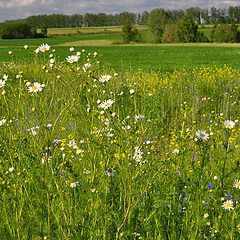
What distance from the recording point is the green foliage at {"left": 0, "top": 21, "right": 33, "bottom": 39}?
68088 mm

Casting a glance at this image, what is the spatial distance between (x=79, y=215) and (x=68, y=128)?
8.73ft

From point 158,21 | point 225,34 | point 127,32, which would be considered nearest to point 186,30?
point 225,34

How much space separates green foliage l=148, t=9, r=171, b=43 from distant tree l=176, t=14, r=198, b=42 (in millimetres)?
6266

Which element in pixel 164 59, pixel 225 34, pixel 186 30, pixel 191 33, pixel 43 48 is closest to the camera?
pixel 43 48

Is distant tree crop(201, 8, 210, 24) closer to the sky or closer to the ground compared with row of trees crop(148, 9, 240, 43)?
closer to the sky

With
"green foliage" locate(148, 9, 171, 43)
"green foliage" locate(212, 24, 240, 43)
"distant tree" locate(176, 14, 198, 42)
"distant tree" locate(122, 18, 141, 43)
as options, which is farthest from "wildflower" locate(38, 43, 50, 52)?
"green foliage" locate(148, 9, 171, 43)

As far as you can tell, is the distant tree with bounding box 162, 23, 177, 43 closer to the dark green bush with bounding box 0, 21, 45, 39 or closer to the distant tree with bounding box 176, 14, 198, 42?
the distant tree with bounding box 176, 14, 198, 42

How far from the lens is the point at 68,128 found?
4559 mm

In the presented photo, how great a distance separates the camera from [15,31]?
69875mm

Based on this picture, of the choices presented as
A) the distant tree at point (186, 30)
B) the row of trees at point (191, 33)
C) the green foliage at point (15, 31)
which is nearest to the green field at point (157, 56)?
the row of trees at point (191, 33)

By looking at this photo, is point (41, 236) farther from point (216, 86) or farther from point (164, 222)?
point (216, 86)

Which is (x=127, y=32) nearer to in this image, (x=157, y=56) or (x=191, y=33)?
(x=191, y=33)

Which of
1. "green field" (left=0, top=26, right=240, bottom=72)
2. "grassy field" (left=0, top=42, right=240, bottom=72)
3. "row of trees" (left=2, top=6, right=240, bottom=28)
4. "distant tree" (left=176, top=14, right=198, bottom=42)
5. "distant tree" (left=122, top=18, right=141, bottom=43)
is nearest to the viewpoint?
"green field" (left=0, top=26, right=240, bottom=72)

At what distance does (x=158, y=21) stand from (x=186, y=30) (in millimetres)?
11194
